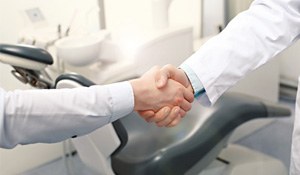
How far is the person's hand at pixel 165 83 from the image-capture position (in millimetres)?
1241

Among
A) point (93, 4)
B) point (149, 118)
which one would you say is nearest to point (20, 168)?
point (93, 4)

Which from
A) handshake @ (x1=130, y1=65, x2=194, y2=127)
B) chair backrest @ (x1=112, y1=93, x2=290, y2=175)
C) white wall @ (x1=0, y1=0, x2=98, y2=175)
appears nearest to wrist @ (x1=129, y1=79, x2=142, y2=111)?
handshake @ (x1=130, y1=65, x2=194, y2=127)

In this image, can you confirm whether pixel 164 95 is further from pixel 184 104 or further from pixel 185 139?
pixel 185 139

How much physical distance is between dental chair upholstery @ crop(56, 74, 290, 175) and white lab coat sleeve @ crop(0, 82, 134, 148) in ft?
1.40

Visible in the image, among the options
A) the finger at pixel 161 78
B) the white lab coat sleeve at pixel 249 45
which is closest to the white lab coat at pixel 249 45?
the white lab coat sleeve at pixel 249 45

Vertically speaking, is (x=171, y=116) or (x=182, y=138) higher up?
(x=171, y=116)

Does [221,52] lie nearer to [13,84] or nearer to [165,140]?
[165,140]

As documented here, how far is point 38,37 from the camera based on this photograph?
2154mm

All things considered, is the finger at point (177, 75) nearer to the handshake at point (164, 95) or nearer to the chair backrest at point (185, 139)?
the handshake at point (164, 95)

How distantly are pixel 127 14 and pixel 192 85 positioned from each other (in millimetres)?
1523

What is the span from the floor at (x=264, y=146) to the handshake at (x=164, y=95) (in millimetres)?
1207

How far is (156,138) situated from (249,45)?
691 millimetres

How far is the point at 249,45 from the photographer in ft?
3.66

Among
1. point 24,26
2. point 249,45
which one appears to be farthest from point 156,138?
point 24,26
